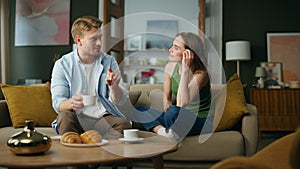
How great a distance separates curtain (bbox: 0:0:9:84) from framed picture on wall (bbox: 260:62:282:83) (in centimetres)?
391

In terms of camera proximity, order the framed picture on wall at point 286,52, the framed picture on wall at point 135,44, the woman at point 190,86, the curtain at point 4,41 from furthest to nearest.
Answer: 1. the framed picture on wall at point 135,44
2. the framed picture on wall at point 286,52
3. the curtain at point 4,41
4. the woman at point 190,86

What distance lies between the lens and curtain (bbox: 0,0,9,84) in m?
5.56

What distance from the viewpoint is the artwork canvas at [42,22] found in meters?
6.02

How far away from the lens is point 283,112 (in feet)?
16.8

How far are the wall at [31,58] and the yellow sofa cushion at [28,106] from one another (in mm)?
3187

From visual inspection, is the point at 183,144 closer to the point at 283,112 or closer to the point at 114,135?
the point at 114,135

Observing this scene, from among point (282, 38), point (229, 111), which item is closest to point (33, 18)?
point (282, 38)

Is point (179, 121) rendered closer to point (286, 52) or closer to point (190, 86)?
point (190, 86)

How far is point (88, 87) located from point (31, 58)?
4.05 metres

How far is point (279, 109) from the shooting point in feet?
16.8

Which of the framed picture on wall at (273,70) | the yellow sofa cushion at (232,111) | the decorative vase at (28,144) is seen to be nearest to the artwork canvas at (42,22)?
the framed picture on wall at (273,70)

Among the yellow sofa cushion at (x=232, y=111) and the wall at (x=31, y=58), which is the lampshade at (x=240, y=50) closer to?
the wall at (x=31, y=58)

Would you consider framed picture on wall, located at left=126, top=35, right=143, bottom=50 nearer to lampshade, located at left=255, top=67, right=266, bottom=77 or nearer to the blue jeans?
lampshade, located at left=255, top=67, right=266, bottom=77

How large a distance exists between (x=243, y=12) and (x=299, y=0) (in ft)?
2.86
